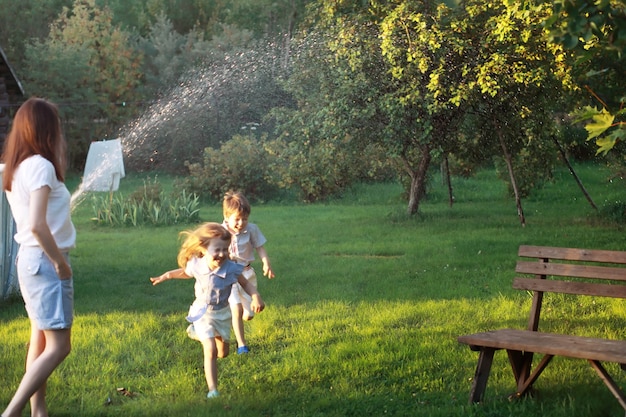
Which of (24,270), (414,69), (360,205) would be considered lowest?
(360,205)

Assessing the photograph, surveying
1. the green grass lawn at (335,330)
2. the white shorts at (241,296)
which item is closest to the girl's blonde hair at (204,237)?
the green grass lawn at (335,330)

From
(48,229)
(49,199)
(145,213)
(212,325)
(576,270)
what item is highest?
(49,199)

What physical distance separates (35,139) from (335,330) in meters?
4.07

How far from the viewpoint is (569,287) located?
6191mm

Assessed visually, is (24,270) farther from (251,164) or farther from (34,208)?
(251,164)

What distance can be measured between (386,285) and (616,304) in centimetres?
286

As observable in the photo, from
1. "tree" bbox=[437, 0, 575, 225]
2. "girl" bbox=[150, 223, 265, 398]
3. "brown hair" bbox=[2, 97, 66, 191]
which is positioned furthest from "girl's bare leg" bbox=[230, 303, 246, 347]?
"tree" bbox=[437, 0, 575, 225]

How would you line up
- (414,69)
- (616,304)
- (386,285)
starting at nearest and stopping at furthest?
1. (616,304)
2. (386,285)
3. (414,69)

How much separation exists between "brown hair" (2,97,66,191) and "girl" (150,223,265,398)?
1.25 m

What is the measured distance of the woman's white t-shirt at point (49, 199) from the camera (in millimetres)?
4781

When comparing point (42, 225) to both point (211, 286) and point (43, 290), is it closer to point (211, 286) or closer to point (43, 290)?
point (43, 290)

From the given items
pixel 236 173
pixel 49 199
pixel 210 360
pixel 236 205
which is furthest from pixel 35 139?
pixel 236 173

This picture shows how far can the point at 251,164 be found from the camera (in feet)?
84.2

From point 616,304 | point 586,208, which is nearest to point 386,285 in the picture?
point 616,304
